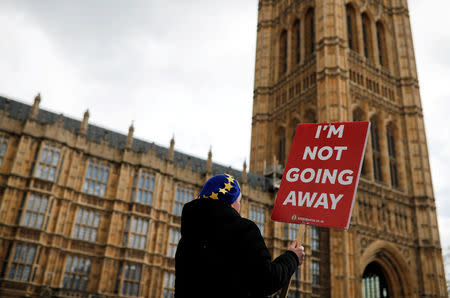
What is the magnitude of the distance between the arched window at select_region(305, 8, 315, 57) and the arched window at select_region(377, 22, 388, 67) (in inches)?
291

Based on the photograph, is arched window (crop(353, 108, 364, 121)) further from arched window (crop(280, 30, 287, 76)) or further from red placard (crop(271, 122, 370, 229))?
red placard (crop(271, 122, 370, 229))

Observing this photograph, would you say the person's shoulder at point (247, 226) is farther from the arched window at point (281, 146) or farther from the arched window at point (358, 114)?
the arched window at point (281, 146)

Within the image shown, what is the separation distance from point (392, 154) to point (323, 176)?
3582 cm

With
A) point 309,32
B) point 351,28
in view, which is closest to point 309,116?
point 309,32

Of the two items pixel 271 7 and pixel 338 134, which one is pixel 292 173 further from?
pixel 271 7

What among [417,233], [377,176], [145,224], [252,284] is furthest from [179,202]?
[252,284]

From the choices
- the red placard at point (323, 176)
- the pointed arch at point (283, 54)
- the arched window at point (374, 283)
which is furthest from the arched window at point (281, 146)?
the red placard at point (323, 176)

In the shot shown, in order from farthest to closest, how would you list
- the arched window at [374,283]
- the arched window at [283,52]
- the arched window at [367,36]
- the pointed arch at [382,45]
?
the arched window at [283,52] → the pointed arch at [382,45] → the arched window at [367,36] → the arched window at [374,283]

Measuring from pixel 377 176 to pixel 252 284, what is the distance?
34.5 meters

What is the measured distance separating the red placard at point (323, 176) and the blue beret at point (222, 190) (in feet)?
3.66

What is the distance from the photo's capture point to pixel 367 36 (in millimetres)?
41844

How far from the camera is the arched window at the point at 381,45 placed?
4175 cm

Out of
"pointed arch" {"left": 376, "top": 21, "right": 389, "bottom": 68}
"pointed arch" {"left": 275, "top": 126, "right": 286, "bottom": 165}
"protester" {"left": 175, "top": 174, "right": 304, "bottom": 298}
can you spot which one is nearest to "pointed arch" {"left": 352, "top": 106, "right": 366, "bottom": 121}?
"pointed arch" {"left": 275, "top": 126, "right": 286, "bottom": 165}

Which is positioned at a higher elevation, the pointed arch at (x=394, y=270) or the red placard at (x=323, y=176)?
the pointed arch at (x=394, y=270)
